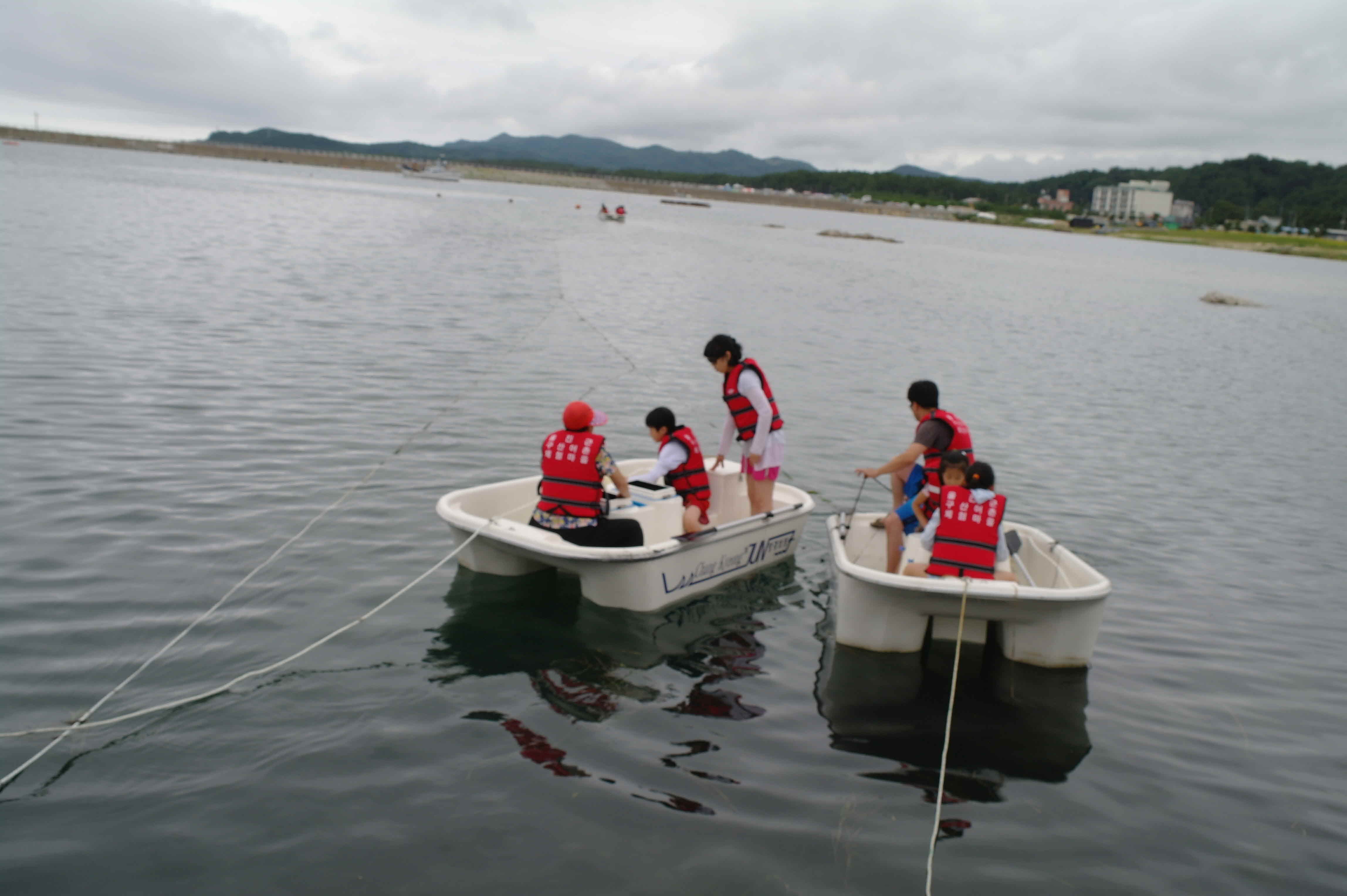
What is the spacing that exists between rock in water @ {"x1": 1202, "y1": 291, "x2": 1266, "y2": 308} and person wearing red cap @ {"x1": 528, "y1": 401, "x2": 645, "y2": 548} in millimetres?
42053

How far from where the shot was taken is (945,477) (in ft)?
22.6

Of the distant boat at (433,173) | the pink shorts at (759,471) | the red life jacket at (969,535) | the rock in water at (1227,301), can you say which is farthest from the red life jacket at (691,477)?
the distant boat at (433,173)

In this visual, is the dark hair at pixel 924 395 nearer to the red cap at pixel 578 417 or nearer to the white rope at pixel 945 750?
the white rope at pixel 945 750

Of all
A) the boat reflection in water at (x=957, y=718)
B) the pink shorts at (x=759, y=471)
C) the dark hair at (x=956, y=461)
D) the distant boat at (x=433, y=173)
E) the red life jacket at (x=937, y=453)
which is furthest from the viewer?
the distant boat at (x=433, y=173)

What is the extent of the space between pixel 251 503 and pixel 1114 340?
25.5 metres

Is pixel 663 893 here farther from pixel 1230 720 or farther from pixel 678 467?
pixel 1230 720

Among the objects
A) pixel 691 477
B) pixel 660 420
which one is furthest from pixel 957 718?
pixel 660 420

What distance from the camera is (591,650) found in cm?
677

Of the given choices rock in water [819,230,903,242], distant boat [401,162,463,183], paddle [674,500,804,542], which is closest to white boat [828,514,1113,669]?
paddle [674,500,804,542]

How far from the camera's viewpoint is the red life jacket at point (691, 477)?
25.5ft

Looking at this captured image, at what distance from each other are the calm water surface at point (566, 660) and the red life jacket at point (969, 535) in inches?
32.6

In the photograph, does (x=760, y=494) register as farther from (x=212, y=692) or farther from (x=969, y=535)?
(x=212, y=692)

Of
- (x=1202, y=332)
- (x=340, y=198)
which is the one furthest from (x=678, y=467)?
(x=340, y=198)

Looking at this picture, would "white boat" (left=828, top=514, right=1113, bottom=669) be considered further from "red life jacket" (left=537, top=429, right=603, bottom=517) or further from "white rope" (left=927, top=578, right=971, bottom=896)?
"red life jacket" (left=537, top=429, right=603, bottom=517)
